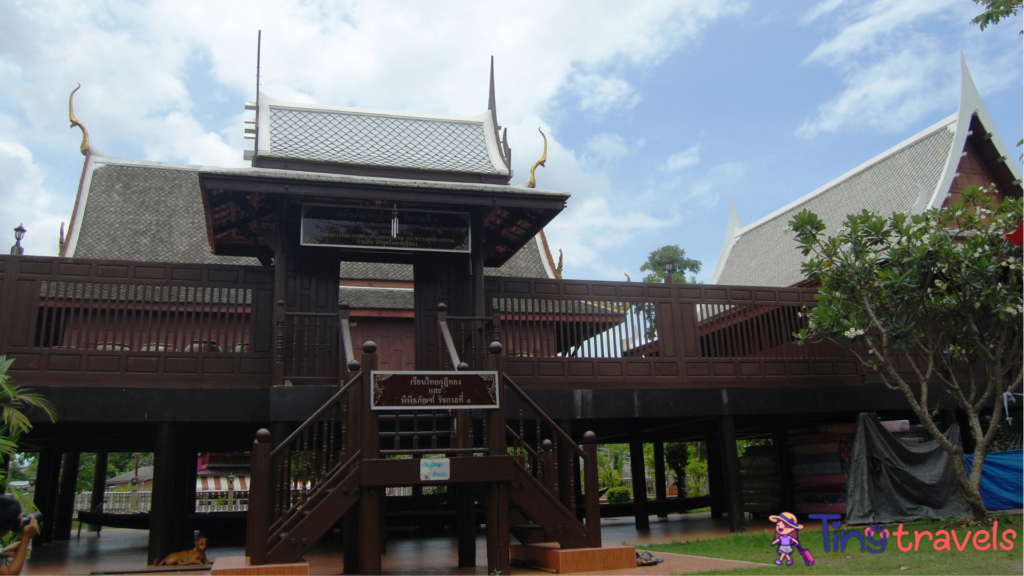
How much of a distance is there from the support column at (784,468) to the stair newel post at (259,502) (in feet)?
29.2

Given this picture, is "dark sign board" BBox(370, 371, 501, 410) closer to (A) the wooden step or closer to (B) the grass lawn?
(A) the wooden step

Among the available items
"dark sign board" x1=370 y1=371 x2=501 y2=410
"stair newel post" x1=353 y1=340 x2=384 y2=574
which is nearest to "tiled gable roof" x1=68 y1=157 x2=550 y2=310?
"dark sign board" x1=370 y1=371 x2=501 y2=410

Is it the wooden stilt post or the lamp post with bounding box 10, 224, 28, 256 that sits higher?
the lamp post with bounding box 10, 224, 28, 256

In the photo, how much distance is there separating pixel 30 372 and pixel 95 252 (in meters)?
8.19

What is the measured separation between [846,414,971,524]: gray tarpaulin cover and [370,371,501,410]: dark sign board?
21.3 ft

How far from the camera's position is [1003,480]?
11.1 metres

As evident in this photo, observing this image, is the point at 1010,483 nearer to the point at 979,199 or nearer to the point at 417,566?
the point at 979,199

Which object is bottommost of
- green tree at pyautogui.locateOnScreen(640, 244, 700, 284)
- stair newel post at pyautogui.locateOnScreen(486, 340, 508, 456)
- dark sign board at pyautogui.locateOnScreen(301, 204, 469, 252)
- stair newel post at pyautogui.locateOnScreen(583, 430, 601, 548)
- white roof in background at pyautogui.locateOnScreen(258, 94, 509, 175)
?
stair newel post at pyautogui.locateOnScreen(583, 430, 601, 548)

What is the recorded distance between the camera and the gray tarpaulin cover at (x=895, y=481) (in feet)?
35.5

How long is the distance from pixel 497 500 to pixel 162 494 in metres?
4.06

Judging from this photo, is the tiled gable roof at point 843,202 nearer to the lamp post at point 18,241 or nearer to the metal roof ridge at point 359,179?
the metal roof ridge at point 359,179

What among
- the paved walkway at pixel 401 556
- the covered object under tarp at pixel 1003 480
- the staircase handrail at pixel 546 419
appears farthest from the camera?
the covered object under tarp at pixel 1003 480

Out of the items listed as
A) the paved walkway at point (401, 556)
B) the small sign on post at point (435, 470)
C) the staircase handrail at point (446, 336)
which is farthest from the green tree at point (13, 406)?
the staircase handrail at point (446, 336)

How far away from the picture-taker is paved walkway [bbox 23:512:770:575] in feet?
24.4
